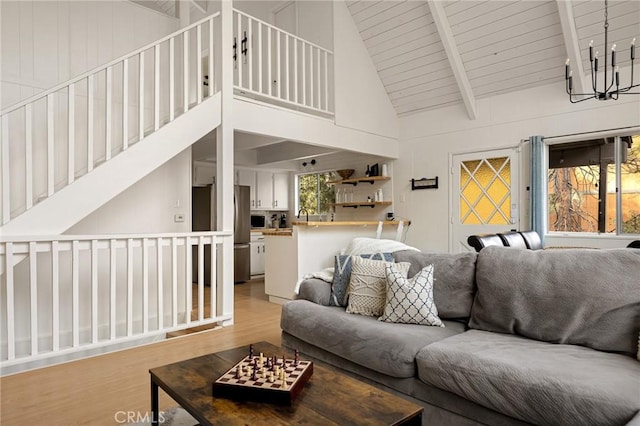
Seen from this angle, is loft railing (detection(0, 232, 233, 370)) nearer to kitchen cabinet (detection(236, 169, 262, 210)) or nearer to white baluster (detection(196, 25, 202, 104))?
white baluster (detection(196, 25, 202, 104))

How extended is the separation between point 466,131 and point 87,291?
5.20 m

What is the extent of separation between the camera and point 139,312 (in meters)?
4.34

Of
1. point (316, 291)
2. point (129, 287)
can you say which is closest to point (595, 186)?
point (316, 291)

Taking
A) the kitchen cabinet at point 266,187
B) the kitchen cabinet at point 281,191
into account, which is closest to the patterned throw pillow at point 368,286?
the kitchen cabinet at point 266,187

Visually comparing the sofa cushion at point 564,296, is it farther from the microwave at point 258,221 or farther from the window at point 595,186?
the microwave at point 258,221

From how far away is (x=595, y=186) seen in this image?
4.82 m

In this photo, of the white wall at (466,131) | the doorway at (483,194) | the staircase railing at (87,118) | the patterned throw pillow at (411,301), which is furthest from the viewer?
the doorway at (483,194)

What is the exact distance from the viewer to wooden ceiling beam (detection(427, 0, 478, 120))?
16.1 ft

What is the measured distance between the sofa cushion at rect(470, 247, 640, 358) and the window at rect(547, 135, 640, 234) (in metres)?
3.12

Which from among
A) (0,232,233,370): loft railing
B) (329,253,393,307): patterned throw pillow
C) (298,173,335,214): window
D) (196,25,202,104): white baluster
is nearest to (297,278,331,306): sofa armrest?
(329,253,393,307): patterned throw pillow

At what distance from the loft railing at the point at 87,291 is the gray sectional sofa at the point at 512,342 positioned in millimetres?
1477

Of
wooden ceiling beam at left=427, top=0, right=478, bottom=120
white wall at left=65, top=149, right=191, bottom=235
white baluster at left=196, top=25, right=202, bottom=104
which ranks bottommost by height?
white wall at left=65, top=149, right=191, bottom=235

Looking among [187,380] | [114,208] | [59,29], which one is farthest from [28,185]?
[187,380]

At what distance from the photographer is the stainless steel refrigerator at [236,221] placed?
697 cm
